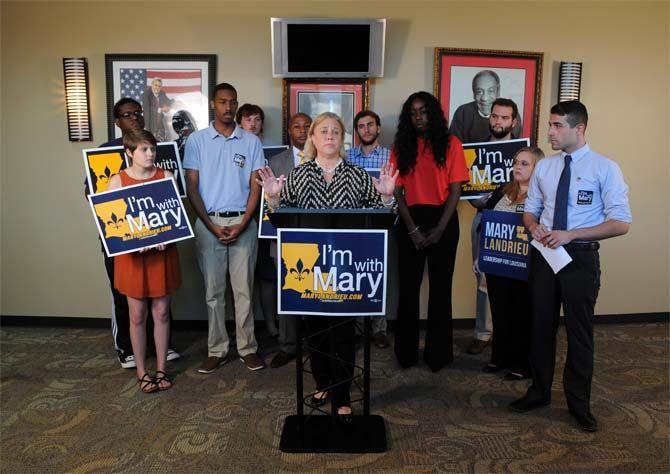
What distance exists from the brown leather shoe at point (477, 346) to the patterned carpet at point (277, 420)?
9cm

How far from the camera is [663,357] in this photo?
403 cm

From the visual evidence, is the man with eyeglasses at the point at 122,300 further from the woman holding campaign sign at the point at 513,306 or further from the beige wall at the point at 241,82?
the woman holding campaign sign at the point at 513,306

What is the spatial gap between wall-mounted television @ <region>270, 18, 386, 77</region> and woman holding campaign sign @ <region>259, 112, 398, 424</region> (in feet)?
5.99

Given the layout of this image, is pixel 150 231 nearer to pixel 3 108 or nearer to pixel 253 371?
pixel 253 371

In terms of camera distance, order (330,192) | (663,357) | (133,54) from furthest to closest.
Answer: (133,54), (663,357), (330,192)

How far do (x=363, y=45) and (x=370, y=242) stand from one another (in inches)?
98.1

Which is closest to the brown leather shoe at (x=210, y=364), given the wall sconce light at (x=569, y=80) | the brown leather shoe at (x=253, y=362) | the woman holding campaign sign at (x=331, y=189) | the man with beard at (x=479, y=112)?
the brown leather shoe at (x=253, y=362)

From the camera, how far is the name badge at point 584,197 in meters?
2.70

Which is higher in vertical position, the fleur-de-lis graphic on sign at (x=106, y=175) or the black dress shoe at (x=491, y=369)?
the fleur-de-lis graphic on sign at (x=106, y=175)

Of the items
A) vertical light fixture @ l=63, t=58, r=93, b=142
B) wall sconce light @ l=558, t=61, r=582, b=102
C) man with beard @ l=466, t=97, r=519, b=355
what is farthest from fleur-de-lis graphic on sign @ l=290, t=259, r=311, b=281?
wall sconce light @ l=558, t=61, r=582, b=102

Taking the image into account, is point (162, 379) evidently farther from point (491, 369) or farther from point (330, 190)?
point (491, 369)

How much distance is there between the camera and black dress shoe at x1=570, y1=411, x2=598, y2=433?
9.20ft

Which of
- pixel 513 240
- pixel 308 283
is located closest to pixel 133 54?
pixel 308 283

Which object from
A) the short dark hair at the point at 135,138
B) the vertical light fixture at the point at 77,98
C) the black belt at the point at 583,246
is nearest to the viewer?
the black belt at the point at 583,246
